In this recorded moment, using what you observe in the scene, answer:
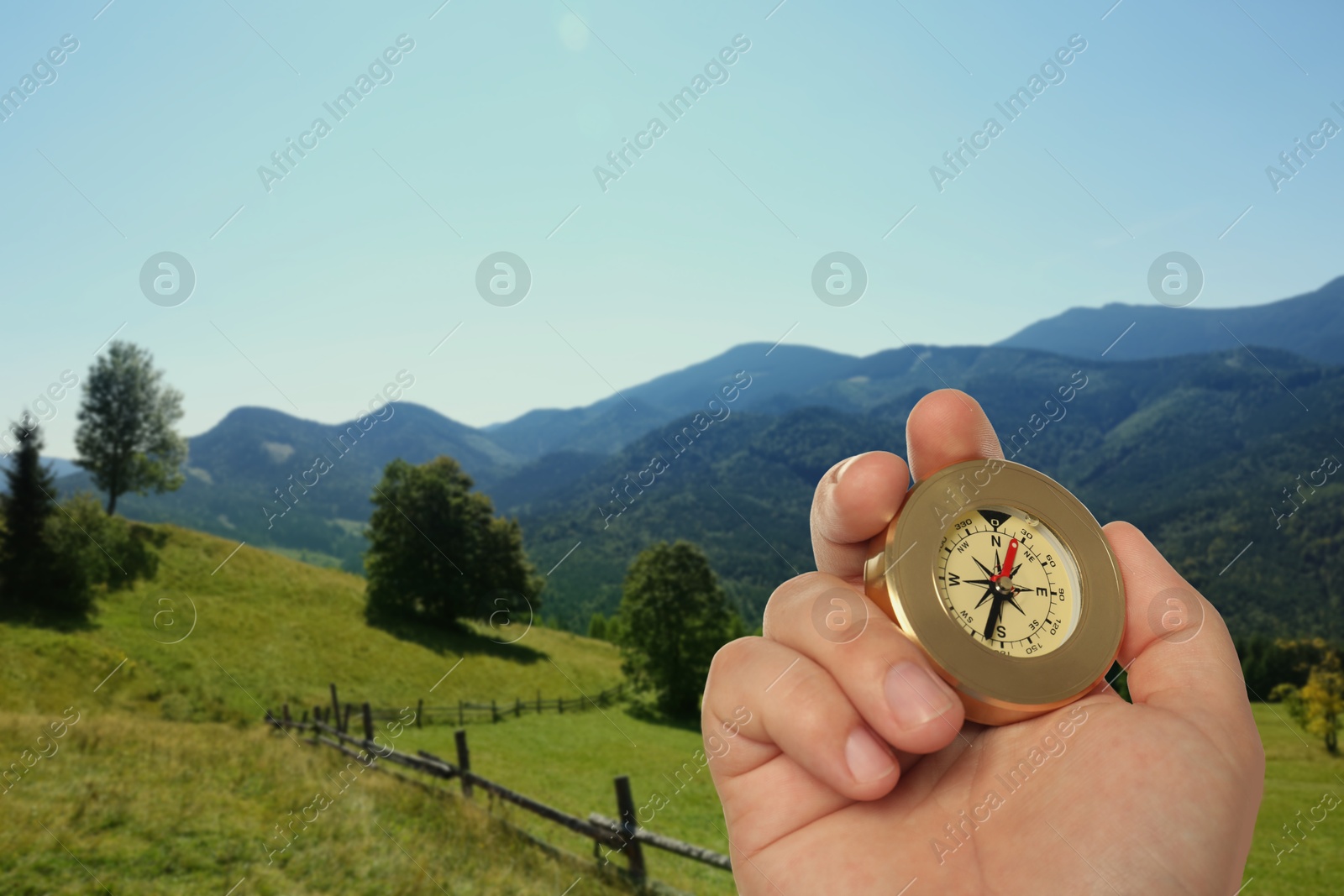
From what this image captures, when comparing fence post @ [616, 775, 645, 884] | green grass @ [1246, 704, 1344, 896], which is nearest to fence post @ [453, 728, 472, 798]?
fence post @ [616, 775, 645, 884]

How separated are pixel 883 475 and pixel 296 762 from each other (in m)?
14.2

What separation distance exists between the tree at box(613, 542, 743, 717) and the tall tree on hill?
85.4 ft

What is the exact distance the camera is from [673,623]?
38438 mm

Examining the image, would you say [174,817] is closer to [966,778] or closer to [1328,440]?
[966,778]

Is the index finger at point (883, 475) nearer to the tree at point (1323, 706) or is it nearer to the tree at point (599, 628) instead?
the tree at point (1323, 706)

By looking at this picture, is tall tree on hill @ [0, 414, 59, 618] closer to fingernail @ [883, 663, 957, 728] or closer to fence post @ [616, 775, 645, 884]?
fence post @ [616, 775, 645, 884]

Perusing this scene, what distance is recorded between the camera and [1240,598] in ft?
381

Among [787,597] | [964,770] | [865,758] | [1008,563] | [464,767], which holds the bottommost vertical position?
[464,767]

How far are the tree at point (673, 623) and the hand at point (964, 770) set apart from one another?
36.4 meters

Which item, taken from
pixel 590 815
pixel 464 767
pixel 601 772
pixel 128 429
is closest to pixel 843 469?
pixel 590 815

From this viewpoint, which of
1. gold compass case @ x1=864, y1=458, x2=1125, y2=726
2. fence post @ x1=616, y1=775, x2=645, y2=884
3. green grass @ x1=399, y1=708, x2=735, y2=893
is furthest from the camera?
green grass @ x1=399, y1=708, x2=735, y2=893

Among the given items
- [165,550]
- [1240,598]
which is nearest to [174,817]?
[165,550]

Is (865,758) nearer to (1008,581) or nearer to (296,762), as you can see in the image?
(1008,581)

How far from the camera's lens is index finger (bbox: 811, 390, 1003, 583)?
1.84 meters
